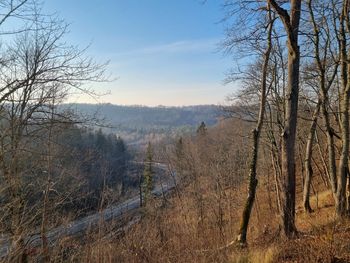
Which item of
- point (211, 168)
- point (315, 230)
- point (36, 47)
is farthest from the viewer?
point (211, 168)

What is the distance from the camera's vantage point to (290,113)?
24.3 ft

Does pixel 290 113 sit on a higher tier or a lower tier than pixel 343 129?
higher

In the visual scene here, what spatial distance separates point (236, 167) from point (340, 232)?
72.1 feet

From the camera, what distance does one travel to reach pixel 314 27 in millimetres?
11891

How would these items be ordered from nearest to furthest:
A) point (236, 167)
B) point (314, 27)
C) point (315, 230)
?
1. point (315, 230)
2. point (314, 27)
3. point (236, 167)

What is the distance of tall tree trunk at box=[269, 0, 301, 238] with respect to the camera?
24.2 ft

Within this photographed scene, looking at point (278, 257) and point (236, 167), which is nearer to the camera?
point (278, 257)

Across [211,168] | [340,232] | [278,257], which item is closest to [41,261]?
[278,257]

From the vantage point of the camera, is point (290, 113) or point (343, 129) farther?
point (343, 129)

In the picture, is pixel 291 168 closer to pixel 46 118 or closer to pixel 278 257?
pixel 278 257

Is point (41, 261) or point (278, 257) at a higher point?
point (278, 257)

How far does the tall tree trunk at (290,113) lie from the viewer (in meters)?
7.36

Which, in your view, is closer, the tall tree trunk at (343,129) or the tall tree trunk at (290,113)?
the tall tree trunk at (290,113)

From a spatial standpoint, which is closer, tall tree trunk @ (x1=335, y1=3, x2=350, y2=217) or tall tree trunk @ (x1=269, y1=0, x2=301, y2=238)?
tall tree trunk @ (x1=269, y1=0, x2=301, y2=238)
